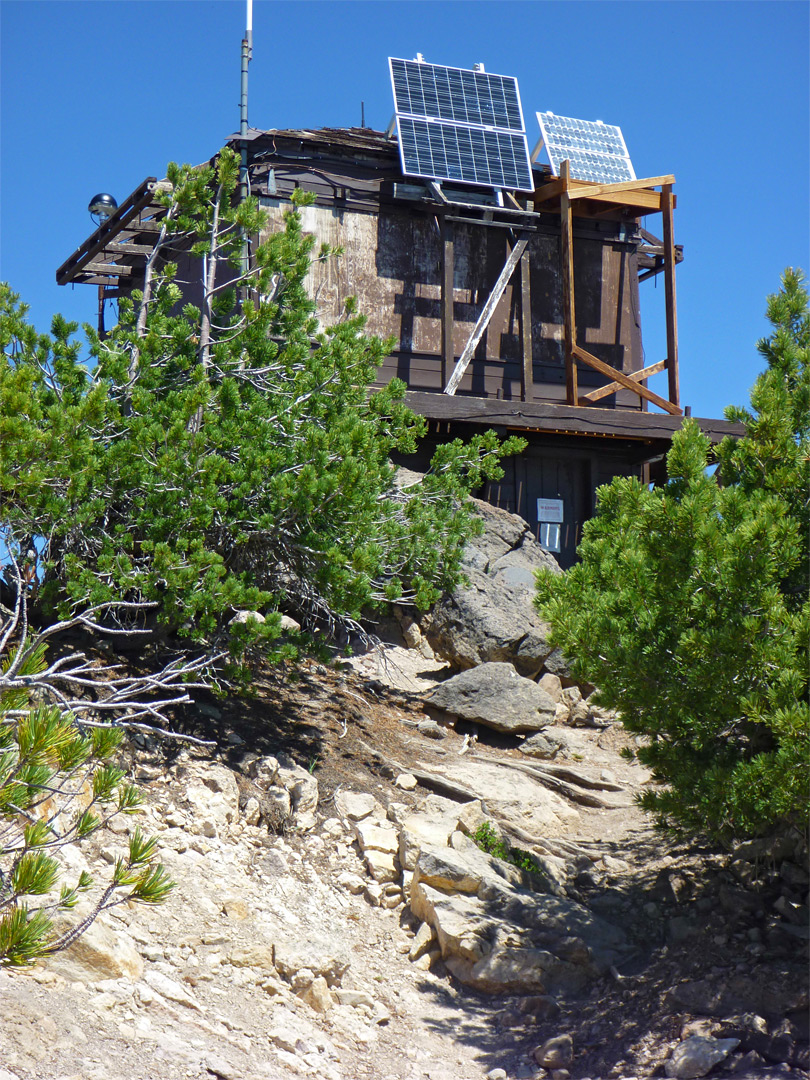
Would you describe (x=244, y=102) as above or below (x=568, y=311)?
above

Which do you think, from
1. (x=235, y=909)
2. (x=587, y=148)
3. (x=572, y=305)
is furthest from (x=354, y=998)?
(x=587, y=148)

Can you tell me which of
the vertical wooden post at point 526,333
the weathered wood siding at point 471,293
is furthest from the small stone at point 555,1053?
the weathered wood siding at point 471,293

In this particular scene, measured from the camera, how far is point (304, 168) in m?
14.0

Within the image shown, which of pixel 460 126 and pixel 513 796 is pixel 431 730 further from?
pixel 460 126

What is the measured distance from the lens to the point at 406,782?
27.0 ft

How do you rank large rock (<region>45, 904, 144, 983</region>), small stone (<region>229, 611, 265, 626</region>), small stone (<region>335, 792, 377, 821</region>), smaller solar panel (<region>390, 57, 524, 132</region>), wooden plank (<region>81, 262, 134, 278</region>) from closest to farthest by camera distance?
large rock (<region>45, 904, 144, 983</region>), small stone (<region>229, 611, 265, 626</region>), small stone (<region>335, 792, 377, 821</region>), smaller solar panel (<region>390, 57, 524, 132</region>), wooden plank (<region>81, 262, 134, 278</region>)

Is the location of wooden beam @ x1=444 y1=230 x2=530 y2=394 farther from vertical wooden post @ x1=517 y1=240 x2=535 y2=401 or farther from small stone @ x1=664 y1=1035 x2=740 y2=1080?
small stone @ x1=664 y1=1035 x2=740 y2=1080

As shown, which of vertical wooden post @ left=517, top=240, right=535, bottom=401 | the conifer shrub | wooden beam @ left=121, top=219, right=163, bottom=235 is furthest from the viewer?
wooden beam @ left=121, top=219, right=163, bottom=235

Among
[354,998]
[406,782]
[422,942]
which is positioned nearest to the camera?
[354,998]

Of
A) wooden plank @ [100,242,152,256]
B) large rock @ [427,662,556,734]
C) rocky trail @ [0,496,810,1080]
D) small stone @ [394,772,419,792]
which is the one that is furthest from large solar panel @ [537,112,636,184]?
small stone @ [394,772,419,792]

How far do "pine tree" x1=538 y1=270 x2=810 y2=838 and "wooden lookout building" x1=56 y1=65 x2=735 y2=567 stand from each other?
270 inches

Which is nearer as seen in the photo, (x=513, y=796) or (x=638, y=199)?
(x=513, y=796)

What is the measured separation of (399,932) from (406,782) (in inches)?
62.5

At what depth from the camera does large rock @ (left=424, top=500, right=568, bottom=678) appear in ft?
34.7
